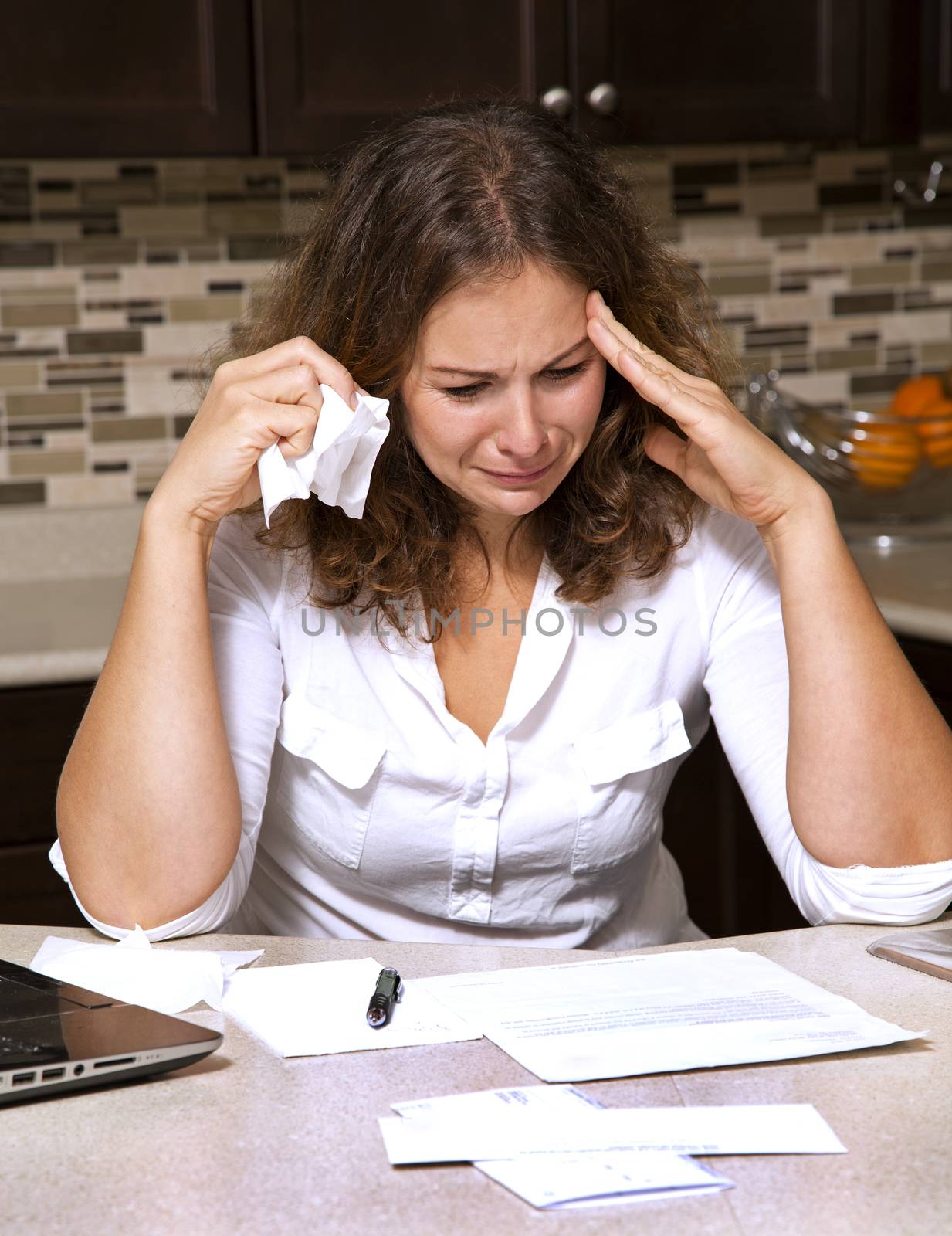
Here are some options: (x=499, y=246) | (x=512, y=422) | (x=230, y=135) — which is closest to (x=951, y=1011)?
(x=512, y=422)

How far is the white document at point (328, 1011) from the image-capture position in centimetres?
93

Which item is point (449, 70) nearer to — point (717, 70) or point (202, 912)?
point (717, 70)

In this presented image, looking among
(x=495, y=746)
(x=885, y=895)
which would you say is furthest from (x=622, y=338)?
(x=885, y=895)

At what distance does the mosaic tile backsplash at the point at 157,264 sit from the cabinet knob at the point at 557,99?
231 millimetres

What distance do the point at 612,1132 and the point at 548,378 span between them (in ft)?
2.31

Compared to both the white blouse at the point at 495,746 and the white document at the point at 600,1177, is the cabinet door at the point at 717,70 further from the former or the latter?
the white document at the point at 600,1177

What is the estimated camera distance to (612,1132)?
0.80 m

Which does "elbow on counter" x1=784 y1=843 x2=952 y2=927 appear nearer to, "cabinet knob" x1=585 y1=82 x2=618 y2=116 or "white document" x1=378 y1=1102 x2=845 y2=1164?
→ "white document" x1=378 y1=1102 x2=845 y2=1164

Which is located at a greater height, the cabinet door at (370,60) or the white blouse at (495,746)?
the cabinet door at (370,60)

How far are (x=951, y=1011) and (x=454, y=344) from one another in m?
0.67

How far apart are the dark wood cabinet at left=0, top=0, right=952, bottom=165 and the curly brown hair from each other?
62 centimetres

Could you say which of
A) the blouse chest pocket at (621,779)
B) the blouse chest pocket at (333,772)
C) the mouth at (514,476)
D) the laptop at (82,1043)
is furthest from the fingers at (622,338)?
the laptop at (82,1043)

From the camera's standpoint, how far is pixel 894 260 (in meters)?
2.93

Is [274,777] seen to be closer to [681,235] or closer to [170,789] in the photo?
[170,789]
